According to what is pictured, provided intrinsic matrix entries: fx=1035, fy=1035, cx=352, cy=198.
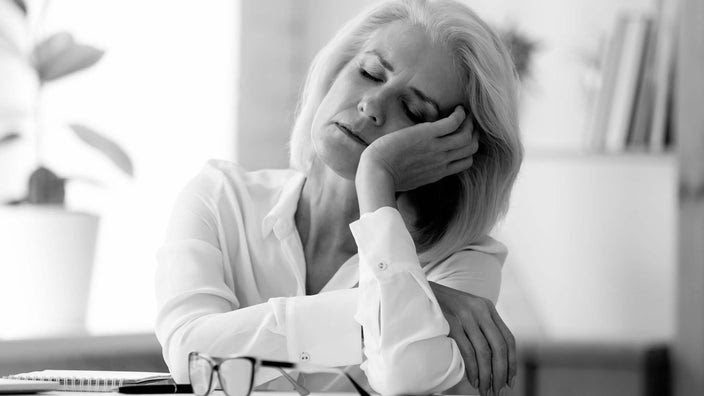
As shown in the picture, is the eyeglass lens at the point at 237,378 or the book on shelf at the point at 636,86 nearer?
the eyeglass lens at the point at 237,378

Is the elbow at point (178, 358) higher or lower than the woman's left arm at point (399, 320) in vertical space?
lower

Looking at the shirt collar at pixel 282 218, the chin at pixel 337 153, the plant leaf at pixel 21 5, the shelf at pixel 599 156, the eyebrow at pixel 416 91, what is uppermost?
the plant leaf at pixel 21 5

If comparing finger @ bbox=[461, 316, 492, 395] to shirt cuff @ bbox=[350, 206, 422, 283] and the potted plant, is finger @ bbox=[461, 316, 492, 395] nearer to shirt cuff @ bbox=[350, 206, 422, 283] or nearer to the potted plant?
shirt cuff @ bbox=[350, 206, 422, 283]

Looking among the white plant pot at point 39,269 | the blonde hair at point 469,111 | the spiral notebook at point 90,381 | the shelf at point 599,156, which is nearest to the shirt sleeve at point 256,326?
the spiral notebook at point 90,381

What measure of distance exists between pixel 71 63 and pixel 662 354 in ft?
5.61

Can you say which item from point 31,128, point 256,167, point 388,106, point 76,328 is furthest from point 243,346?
point 256,167

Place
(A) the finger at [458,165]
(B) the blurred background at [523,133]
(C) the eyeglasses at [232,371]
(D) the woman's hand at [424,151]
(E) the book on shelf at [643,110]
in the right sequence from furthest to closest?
(E) the book on shelf at [643,110], (B) the blurred background at [523,133], (A) the finger at [458,165], (D) the woman's hand at [424,151], (C) the eyeglasses at [232,371]

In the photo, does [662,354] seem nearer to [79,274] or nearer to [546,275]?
[546,275]

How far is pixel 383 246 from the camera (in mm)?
1370

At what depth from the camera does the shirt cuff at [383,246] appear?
1.37 meters

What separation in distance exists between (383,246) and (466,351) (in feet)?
0.58

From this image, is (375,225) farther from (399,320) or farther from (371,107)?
(371,107)

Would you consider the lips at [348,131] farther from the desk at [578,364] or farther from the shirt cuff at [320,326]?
the desk at [578,364]

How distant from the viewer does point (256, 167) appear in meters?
3.88
